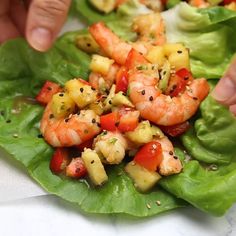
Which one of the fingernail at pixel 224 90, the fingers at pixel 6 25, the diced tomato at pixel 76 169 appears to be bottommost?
the fingers at pixel 6 25

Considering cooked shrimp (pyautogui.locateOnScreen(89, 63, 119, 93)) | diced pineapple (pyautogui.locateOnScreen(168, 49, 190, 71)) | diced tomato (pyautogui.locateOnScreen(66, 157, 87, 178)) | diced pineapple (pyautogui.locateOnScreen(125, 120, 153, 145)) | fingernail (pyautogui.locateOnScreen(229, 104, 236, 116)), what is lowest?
diced tomato (pyautogui.locateOnScreen(66, 157, 87, 178))

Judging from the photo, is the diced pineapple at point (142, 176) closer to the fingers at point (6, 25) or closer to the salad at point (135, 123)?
the salad at point (135, 123)

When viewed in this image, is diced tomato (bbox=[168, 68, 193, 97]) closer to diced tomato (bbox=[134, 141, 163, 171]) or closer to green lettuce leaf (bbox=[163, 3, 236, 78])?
green lettuce leaf (bbox=[163, 3, 236, 78])

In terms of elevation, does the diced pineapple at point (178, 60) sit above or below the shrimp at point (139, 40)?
above

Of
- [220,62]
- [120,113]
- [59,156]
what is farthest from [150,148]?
[220,62]

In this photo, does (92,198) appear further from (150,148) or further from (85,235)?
(150,148)

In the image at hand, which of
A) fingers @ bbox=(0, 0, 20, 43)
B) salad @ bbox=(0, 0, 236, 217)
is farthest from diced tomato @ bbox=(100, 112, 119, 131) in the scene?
fingers @ bbox=(0, 0, 20, 43)

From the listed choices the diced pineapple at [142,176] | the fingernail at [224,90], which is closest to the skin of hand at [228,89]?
the fingernail at [224,90]
